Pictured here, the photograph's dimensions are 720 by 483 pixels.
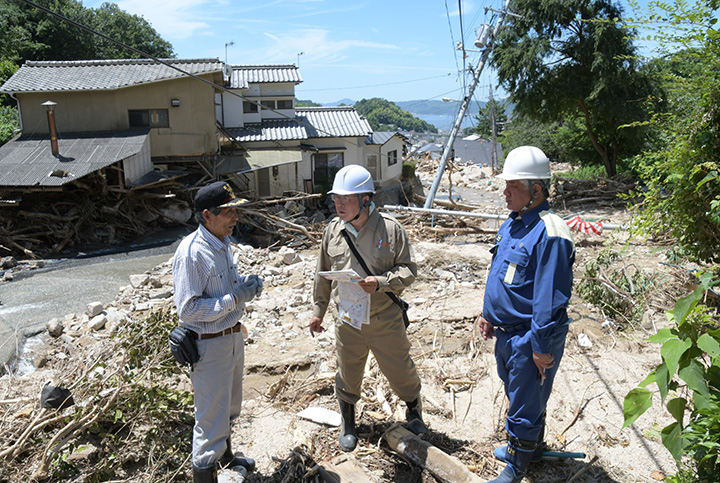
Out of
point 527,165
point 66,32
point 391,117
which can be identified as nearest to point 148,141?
point 527,165

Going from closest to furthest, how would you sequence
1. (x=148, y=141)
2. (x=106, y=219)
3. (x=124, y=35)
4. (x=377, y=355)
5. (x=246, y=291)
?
1. (x=246, y=291)
2. (x=377, y=355)
3. (x=106, y=219)
4. (x=148, y=141)
5. (x=124, y=35)

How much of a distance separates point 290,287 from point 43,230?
27.9ft

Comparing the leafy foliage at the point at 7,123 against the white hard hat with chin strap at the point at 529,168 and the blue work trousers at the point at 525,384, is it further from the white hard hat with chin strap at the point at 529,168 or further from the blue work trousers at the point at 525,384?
the blue work trousers at the point at 525,384

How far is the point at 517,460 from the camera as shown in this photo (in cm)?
300

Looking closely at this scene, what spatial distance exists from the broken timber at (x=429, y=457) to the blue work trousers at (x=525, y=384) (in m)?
0.41

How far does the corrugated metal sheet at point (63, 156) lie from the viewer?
13.2 meters

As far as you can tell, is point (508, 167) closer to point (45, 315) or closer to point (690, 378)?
point (690, 378)

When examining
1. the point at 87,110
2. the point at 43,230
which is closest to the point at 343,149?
the point at 87,110

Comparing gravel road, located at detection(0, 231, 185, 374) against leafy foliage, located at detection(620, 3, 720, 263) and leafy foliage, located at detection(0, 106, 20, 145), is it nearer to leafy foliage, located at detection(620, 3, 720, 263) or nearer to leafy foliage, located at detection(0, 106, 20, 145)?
leafy foliage, located at detection(620, 3, 720, 263)

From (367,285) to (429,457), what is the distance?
3.92 feet

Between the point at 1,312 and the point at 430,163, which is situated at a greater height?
the point at 430,163

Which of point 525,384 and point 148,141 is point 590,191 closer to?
point 148,141

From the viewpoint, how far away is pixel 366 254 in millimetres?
3451

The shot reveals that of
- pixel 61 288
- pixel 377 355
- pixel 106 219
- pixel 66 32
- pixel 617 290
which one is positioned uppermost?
pixel 66 32
